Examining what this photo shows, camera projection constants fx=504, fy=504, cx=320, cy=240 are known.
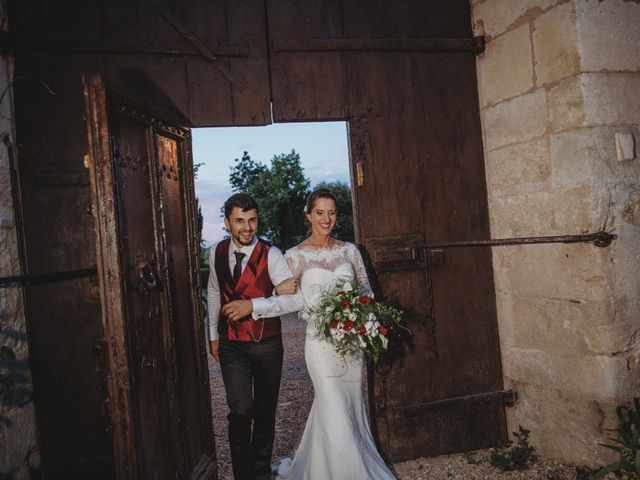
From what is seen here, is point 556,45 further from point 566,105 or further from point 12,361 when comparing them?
point 12,361

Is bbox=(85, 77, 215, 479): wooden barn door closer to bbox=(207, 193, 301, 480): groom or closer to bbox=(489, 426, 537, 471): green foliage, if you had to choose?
bbox=(207, 193, 301, 480): groom

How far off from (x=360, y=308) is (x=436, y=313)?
903 mm

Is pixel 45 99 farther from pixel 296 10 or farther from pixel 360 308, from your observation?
pixel 360 308

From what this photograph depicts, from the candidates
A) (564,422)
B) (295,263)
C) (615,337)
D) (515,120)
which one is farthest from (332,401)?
(515,120)

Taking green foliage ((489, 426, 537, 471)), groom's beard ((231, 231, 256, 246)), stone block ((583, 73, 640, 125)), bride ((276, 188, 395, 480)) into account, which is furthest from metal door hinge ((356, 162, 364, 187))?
green foliage ((489, 426, 537, 471))

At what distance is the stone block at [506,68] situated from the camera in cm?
368

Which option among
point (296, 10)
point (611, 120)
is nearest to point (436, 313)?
point (611, 120)

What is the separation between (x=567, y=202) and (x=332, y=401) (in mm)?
2110

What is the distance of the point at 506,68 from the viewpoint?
384 centimetres

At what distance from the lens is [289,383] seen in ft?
21.1

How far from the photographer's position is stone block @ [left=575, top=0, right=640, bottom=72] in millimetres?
3324

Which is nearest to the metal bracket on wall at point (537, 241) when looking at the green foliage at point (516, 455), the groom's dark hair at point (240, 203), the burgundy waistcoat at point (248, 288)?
the burgundy waistcoat at point (248, 288)

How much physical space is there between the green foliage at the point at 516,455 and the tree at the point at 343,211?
792 centimetres

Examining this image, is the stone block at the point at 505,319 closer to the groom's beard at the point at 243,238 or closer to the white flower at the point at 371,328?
the white flower at the point at 371,328
